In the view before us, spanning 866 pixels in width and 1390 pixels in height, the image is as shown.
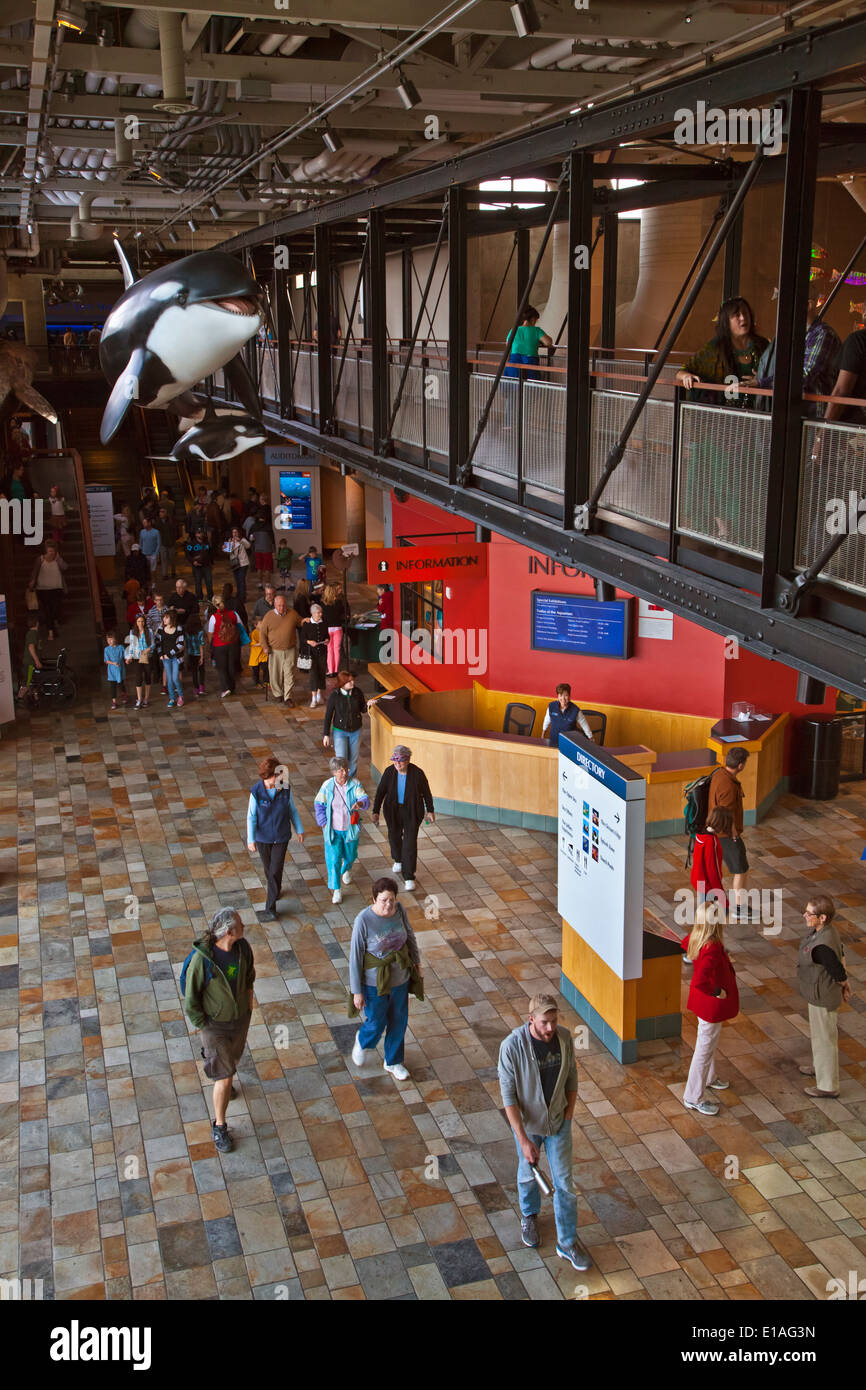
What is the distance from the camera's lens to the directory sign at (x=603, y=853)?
8.52 m

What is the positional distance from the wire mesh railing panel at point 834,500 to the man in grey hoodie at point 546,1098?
268 centimetres

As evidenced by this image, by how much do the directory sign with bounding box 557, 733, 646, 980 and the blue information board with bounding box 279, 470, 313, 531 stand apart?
21.3 metres

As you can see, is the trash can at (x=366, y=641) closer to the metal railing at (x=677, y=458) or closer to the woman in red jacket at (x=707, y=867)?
the metal railing at (x=677, y=458)

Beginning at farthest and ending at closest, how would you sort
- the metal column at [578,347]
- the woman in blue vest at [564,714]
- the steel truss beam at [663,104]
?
the woman in blue vest at [564,714]
the metal column at [578,347]
the steel truss beam at [663,104]

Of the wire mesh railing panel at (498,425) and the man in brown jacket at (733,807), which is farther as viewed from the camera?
the man in brown jacket at (733,807)

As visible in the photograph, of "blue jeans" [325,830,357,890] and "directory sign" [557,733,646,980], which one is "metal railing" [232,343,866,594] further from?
"blue jeans" [325,830,357,890]

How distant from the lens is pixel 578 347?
775cm

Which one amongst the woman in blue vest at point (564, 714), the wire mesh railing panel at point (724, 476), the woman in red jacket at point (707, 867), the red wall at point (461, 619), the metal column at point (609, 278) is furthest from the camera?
the red wall at point (461, 619)

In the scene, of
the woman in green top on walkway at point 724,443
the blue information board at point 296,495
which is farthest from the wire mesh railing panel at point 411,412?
the blue information board at point 296,495

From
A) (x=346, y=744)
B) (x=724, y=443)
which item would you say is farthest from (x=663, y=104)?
(x=346, y=744)

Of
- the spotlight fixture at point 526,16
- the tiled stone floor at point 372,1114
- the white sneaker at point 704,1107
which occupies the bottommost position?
the tiled stone floor at point 372,1114
